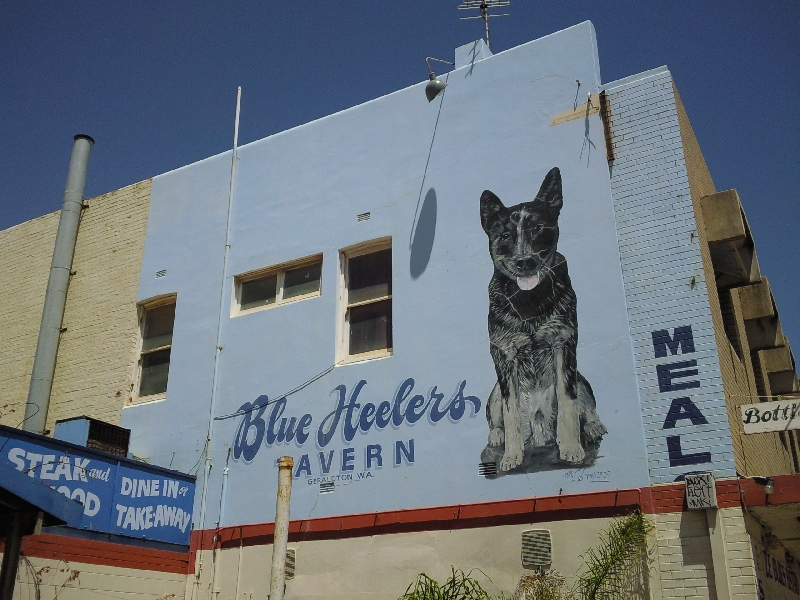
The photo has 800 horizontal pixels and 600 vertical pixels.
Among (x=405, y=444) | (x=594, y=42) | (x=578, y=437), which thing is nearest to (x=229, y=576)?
(x=405, y=444)

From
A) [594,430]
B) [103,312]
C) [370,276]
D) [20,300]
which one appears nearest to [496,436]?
[594,430]

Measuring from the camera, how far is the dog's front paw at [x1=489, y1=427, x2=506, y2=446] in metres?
11.4

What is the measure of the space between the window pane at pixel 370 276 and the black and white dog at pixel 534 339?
1.84m

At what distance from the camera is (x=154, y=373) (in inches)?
597

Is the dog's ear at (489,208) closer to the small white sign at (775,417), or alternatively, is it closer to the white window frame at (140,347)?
the small white sign at (775,417)

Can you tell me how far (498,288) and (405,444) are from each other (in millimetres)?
2509

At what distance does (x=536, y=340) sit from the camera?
11656 mm

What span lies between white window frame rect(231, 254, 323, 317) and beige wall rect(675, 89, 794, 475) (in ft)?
19.0

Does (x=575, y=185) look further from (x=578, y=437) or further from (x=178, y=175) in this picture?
(x=178, y=175)

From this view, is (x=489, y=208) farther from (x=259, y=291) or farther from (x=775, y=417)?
(x=775, y=417)

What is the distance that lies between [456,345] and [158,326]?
20.0ft
